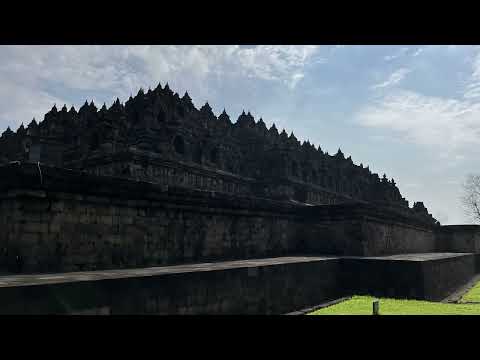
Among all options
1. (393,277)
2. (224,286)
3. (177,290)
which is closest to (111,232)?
(177,290)

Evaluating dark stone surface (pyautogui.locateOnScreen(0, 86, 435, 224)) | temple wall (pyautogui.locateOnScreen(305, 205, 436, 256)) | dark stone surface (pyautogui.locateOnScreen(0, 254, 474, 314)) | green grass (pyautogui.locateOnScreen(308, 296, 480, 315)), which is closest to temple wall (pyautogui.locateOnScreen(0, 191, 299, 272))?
dark stone surface (pyautogui.locateOnScreen(0, 254, 474, 314))

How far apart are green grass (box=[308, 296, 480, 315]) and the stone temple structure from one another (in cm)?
109

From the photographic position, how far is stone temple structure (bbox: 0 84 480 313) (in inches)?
215

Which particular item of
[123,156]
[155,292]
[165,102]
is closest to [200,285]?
[155,292]

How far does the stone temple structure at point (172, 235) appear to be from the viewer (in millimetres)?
5465

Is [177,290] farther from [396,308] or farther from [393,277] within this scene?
[393,277]

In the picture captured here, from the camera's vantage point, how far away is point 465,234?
977 inches

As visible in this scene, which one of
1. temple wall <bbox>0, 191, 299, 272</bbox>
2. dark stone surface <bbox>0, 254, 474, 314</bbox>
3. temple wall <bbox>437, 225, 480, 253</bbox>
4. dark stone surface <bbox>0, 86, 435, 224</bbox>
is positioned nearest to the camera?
dark stone surface <bbox>0, 254, 474, 314</bbox>

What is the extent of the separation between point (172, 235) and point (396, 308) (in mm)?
4885

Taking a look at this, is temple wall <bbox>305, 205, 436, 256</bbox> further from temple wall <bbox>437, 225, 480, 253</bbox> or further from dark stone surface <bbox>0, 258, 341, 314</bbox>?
temple wall <bbox>437, 225, 480, 253</bbox>
